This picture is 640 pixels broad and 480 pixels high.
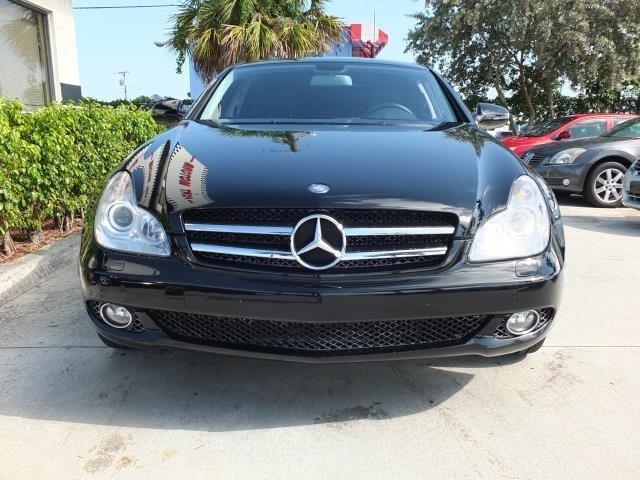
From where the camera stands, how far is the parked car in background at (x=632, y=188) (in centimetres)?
639

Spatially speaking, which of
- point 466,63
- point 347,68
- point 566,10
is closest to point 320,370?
point 347,68

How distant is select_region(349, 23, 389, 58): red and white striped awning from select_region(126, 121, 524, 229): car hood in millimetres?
19708

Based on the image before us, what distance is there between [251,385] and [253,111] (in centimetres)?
159

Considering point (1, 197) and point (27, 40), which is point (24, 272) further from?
point (27, 40)

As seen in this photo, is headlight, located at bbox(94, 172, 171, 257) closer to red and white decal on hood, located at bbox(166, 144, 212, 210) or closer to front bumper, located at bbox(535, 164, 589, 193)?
red and white decal on hood, located at bbox(166, 144, 212, 210)

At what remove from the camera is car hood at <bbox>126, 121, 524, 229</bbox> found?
6.79 feet

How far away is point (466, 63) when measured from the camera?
61.1ft

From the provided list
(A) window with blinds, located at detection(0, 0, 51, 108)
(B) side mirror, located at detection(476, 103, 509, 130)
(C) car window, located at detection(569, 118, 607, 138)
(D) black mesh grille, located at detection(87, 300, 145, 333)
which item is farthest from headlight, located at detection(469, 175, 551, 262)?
(A) window with blinds, located at detection(0, 0, 51, 108)

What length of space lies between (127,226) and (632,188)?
6.05 meters

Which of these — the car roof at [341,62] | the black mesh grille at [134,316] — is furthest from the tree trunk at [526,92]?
the black mesh grille at [134,316]

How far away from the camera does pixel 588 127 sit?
9773 mm

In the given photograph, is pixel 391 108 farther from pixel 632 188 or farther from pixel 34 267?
pixel 632 188

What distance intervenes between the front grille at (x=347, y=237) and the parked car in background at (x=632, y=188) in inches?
209

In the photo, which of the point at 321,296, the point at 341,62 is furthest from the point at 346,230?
the point at 341,62
